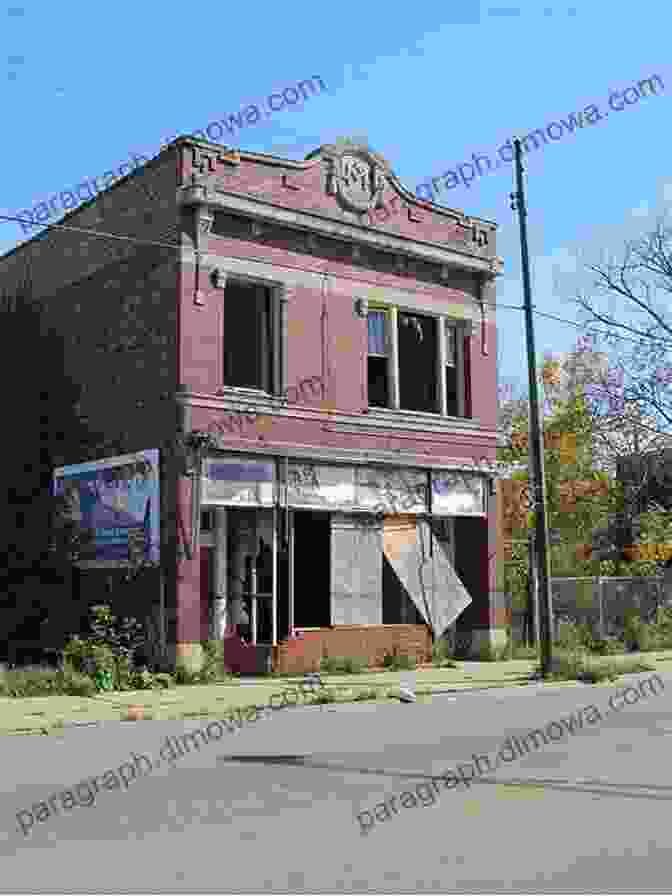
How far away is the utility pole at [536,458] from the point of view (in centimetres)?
1916

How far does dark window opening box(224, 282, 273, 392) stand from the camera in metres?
21.4

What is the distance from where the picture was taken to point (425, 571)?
23.2 m

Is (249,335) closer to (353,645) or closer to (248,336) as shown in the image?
(248,336)

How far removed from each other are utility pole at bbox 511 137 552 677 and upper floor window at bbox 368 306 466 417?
408 cm

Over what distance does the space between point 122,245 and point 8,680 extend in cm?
895

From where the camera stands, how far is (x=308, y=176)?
2220 centimetres

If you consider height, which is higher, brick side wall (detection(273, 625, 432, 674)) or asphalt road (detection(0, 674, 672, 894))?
brick side wall (detection(273, 625, 432, 674))

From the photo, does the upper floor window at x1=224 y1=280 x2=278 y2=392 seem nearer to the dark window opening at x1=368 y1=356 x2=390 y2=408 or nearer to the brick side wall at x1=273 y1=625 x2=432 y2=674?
the dark window opening at x1=368 y1=356 x2=390 y2=408

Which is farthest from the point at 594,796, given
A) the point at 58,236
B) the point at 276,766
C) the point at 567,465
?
the point at 567,465

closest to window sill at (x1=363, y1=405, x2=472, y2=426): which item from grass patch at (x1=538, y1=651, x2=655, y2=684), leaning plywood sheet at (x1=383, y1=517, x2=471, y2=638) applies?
leaning plywood sheet at (x1=383, y1=517, x2=471, y2=638)

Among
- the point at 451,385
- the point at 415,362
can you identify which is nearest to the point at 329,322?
the point at 415,362

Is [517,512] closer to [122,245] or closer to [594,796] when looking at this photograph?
[122,245]

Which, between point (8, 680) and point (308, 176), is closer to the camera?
point (8, 680)

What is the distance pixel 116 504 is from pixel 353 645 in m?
5.32
